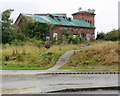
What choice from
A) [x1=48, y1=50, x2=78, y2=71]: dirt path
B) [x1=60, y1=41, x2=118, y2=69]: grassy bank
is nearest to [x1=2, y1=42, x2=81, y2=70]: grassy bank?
[x1=48, y1=50, x2=78, y2=71]: dirt path

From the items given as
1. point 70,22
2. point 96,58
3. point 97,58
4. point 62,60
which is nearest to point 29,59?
point 62,60

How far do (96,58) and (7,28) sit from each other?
25.3 m

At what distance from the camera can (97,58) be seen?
25578 millimetres

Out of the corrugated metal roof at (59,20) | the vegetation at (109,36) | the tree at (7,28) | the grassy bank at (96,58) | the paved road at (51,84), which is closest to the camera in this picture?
the paved road at (51,84)

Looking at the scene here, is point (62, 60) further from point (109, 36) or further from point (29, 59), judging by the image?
point (109, 36)

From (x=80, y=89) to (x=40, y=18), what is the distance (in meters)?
42.8

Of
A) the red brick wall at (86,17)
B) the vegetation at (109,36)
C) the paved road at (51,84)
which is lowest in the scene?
the paved road at (51,84)

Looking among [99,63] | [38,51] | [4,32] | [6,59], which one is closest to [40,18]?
[4,32]

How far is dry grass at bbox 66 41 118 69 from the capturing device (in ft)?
79.9

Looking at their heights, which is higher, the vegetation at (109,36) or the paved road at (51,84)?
the vegetation at (109,36)

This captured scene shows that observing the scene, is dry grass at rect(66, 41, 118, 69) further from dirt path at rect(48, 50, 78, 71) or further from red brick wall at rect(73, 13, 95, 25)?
red brick wall at rect(73, 13, 95, 25)

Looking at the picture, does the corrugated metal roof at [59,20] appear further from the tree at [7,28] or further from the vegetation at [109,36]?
the tree at [7,28]

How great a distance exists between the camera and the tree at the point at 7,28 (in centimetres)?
4438

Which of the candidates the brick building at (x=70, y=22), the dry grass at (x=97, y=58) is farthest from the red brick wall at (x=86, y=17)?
the dry grass at (x=97, y=58)
